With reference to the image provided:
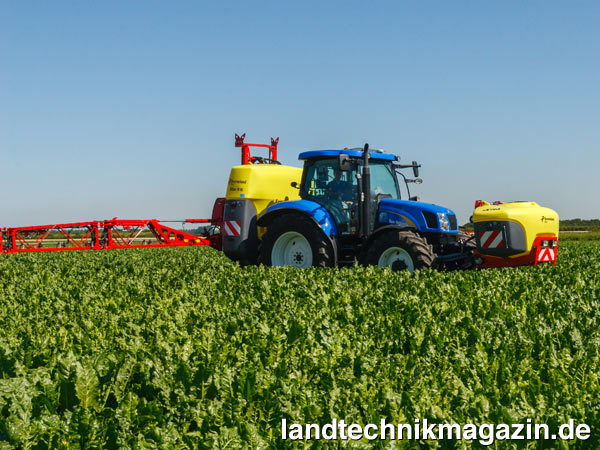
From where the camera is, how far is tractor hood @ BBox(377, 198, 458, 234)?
8875 mm

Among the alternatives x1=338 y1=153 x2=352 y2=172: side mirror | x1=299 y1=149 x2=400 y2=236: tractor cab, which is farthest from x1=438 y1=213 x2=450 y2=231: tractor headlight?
x1=338 y1=153 x2=352 y2=172: side mirror

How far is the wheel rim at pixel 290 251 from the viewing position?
9898 mm

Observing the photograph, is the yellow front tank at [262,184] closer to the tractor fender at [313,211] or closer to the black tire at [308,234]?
the tractor fender at [313,211]

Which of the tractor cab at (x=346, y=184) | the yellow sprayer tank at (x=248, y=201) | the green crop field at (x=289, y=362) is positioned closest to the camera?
the green crop field at (x=289, y=362)

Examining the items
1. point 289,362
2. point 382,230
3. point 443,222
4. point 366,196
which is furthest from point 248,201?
point 289,362

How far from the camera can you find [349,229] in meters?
9.40

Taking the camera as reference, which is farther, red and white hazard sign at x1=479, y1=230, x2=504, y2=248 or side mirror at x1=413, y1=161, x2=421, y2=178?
side mirror at x1=413, y1=161, x2=421, y2=178

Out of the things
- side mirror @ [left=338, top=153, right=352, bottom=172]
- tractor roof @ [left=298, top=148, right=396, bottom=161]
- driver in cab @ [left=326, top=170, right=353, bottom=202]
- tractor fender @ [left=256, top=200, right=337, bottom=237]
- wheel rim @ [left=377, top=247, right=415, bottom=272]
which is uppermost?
tractor roof @ [left=298, top=148, right=396, bottom=161]

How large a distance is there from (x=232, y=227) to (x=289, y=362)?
6.72 meters

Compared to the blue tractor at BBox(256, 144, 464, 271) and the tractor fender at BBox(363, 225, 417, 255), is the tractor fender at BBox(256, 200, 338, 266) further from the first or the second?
the tractor fender at BBox(363, 225, 417, 255)

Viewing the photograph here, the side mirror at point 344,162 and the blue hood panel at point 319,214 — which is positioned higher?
Result: the side mirror at point 344,162

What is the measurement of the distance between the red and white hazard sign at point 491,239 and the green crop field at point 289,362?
1.21 metres

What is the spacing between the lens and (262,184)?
415 inches

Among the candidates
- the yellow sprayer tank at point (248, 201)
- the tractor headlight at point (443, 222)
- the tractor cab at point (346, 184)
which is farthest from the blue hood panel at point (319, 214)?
the tractor headlight at point (443, 222)
